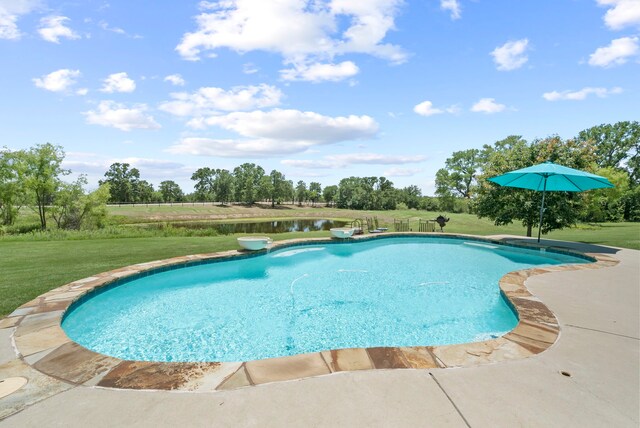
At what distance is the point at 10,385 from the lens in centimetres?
219

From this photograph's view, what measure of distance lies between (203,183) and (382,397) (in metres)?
70.6

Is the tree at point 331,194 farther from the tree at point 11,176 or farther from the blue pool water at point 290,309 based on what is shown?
the blue pool water at point 290,309

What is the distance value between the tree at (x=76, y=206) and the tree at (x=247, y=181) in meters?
37.3

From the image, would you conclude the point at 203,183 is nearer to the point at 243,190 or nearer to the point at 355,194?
the point at 243,190

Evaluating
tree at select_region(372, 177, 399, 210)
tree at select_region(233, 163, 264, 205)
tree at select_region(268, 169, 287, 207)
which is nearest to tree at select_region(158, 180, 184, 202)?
tree at select_region(233, 163, 264, 205)

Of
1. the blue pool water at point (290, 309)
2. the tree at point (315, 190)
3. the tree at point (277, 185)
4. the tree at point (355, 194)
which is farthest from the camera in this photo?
the tree at point (315, 190)

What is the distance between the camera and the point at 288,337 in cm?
404

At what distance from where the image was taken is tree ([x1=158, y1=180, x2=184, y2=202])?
213ft

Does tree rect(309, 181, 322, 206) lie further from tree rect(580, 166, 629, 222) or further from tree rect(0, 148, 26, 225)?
tree rect(0, 148, 26, 225)

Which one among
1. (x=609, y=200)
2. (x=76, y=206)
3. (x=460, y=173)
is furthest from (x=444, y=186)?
(x=76, y=206)

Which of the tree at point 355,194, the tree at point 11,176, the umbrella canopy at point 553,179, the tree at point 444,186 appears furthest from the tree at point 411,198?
the tree at point 11,176

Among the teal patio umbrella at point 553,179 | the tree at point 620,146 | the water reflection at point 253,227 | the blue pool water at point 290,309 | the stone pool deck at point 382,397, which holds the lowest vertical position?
the water reflection at point 253,227

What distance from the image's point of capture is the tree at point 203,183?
65.3 meters

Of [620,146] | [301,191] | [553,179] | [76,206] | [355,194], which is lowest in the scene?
[76,206]
